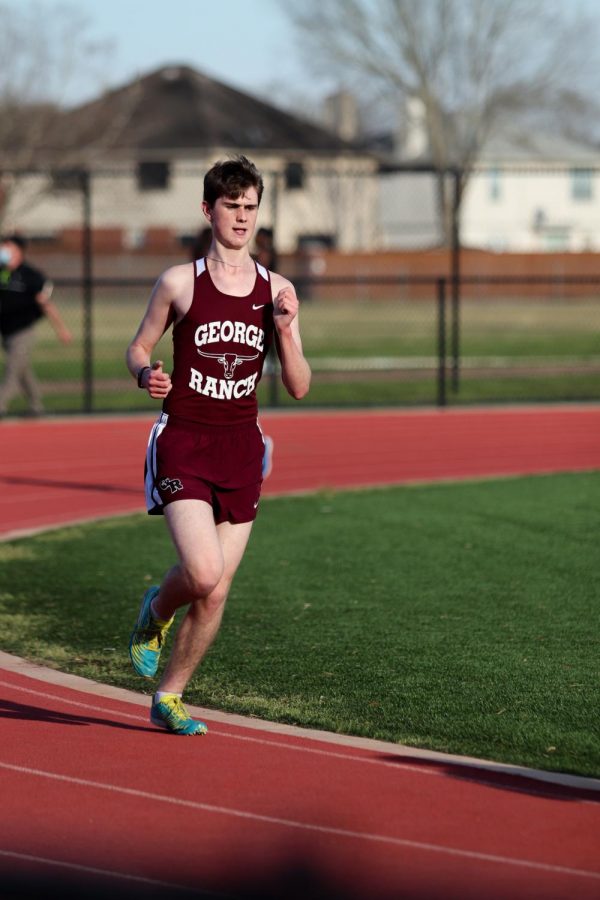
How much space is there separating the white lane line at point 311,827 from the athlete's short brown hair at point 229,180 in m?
2.14

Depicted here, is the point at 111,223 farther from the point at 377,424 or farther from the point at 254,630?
the point at 254,630

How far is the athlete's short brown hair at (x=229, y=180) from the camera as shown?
555 centimetres

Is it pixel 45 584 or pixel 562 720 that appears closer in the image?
pixel 562 720

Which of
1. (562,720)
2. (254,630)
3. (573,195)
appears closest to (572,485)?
(254,630)

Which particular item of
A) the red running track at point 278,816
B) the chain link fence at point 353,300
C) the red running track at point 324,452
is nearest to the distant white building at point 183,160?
the chain link fence at point 353,300

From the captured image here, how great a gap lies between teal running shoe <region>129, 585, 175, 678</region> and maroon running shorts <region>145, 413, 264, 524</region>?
0.47m

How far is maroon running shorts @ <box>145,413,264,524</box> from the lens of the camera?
566cm

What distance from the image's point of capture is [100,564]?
32.4 ft

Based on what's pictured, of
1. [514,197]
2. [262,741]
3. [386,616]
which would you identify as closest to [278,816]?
[262,741]

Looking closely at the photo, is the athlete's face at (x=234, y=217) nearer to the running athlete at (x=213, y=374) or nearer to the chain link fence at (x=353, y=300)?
the running athlete at (x=213, y=374)

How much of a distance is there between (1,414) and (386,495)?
727 centimetres

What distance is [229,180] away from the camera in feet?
18.2

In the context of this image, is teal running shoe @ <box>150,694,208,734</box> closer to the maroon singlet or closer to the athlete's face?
the maroon singlet

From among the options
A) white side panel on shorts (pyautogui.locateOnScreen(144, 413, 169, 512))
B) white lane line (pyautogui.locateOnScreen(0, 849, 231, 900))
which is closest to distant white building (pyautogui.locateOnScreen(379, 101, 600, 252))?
white side panel on shorts (pyautogui.locateOnScreen(144, 413, 169, 512))
